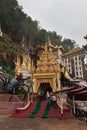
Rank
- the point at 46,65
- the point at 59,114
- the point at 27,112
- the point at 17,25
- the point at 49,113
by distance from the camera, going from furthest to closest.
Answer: the point at 17,25
the point at 46,65
the point at 27,112
the point at 49,113
the point at 59,114

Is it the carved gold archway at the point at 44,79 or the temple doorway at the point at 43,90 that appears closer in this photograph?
the carved gold archway at the point at 44,79

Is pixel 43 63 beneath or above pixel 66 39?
beneath

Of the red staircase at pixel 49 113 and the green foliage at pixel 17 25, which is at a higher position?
the green foliage at pixel 17 25

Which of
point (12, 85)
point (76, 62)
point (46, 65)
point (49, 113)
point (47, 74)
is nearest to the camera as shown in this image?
point (49, 113)

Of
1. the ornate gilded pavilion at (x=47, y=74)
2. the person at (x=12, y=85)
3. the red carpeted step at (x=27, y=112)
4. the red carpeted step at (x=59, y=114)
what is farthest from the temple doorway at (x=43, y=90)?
the red carpeted step at (x=59, y=114)


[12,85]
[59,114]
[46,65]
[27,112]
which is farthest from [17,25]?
[59,114]

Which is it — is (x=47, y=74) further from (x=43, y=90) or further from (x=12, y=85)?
(x=12, y=85)

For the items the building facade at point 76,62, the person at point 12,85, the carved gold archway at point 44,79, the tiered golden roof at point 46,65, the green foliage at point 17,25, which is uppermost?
the green foliage at point 17,25

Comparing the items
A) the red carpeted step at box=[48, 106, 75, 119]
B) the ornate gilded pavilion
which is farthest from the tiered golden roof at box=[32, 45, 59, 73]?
the red carpeted step at box=[48, 106, 75, 119]

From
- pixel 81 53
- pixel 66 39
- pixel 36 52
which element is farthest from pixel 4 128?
pixel 66 39

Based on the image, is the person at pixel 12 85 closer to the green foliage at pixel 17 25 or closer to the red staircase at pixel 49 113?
the red staircase at pixel 49 113

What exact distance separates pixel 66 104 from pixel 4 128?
33.3ft

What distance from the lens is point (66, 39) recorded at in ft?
341

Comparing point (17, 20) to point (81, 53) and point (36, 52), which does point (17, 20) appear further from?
point (81, 53)
